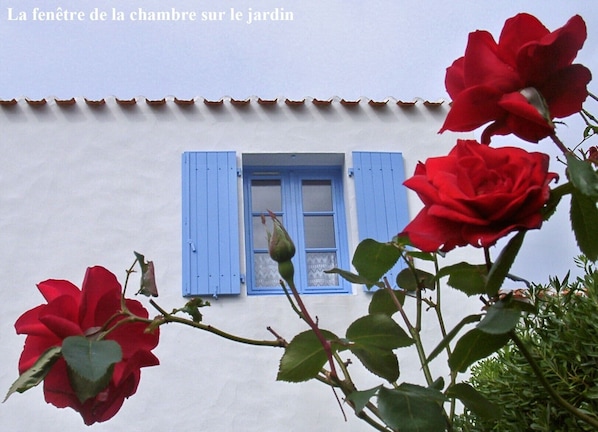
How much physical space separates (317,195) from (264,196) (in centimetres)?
40

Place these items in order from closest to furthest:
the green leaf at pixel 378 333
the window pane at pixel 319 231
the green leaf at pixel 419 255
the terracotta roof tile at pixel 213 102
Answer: the green leaf at pixel 378 333
the green leaf at pixel 419 255
the window pane at pixel 319 231
the terracotta roof tile at pixel 213 102

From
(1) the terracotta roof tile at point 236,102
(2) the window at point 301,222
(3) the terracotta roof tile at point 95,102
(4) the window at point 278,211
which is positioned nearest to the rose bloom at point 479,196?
(4) the window at point 278,211

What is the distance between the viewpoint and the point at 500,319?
1.51 feet

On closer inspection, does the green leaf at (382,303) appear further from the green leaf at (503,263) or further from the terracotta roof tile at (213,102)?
the terracotta roof tile at (213,102)

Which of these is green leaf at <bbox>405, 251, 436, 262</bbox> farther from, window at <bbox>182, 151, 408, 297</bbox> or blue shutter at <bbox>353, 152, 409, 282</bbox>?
blue shutter at <bbox>353, 152, 409, 282</bbox>

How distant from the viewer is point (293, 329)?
4539 mm

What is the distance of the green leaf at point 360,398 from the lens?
0.47 meters

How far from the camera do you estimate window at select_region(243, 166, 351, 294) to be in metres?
4.78

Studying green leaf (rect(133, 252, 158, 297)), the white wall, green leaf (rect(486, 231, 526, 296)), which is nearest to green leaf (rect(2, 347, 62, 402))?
green leaf (rect(133, 252, 158, 297))

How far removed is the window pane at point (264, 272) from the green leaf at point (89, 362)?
14.0 feet

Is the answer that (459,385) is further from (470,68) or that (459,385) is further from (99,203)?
(99,203)

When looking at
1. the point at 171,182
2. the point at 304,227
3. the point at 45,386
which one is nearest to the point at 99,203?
the point at 171,182

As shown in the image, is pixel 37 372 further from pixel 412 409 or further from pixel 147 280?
pixel 412 409

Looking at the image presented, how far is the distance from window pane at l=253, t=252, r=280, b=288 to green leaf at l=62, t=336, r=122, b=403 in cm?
426
